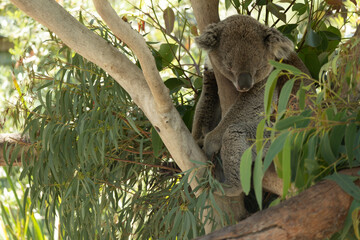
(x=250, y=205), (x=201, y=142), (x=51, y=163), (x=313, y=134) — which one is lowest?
(x=250, y=205)

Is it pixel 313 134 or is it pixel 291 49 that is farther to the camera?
pixel 291 49

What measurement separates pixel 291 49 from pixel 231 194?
0.73 metres

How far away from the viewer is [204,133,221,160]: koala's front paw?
2.24m

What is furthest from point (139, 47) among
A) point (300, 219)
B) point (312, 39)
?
point (312, 39)

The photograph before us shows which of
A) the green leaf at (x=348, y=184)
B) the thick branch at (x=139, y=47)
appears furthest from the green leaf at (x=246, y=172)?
the thick branch at (x=139, y=47)

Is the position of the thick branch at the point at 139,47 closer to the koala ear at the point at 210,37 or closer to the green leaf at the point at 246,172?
the koala ear at the point at 210,37

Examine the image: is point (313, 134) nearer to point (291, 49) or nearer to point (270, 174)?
point (270, 174)

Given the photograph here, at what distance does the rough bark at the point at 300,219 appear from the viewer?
116cm

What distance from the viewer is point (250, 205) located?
7.85 ft

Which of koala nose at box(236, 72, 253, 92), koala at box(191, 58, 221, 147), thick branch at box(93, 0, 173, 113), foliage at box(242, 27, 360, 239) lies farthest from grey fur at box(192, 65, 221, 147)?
foliage at box(242, 27, 360, 239)

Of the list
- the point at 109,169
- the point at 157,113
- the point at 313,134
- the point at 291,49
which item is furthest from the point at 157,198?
the point at 313,134

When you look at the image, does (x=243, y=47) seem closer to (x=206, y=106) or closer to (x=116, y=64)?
(x=206, y=106)

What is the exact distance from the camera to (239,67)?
7.15 ft

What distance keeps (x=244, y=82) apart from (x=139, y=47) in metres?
0.62
